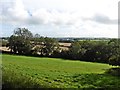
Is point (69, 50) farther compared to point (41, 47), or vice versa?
point (41, 47)

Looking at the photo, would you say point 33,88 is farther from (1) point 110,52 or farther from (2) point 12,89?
(1) point 110,52

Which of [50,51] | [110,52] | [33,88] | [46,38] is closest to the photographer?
[33,88]

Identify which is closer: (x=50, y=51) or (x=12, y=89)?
(x=12, y=89)

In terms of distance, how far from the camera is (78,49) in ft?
230

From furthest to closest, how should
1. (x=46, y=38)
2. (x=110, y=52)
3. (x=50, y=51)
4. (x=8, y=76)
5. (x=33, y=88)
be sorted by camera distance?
(x=46, y=38) < (x=50, y=51) < (x=110, y=52) < (x=8, y=76) < (x=33, y=88)

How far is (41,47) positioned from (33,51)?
2464 millimetres

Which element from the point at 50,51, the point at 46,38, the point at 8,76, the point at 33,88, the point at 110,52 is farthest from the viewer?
the point at 46,38

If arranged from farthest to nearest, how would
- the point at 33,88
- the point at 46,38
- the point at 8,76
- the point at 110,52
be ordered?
1. the point at 46,38
2. the point at 110,52
3. the point at 8,76
4. the point at 33,88

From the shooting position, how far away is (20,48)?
75.3m

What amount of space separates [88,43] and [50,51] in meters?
10.7

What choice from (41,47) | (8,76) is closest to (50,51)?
(41,47)

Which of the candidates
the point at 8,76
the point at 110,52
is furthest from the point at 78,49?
the point at 8,76

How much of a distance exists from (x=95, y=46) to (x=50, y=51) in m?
12.7

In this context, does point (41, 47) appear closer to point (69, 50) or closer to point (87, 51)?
point (69, 50)
